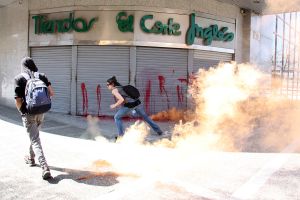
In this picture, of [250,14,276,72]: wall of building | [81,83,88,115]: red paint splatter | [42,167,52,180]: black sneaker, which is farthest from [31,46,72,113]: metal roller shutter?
[250,14,276,72]: wall of building

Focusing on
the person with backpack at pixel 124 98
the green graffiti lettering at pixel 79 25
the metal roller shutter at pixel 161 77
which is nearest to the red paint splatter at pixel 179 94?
the metal roller shutter at pixel 161 77

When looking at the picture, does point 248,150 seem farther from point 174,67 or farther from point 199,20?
point 199,20

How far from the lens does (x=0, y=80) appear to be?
52.3 feet

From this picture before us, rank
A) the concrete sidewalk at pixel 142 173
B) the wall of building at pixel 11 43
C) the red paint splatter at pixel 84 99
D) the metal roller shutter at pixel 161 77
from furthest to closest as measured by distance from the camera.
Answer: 1. the wall of building at pixel 11 43
2. the red paint splatter at pixel 84 99
3. the metal roller shutter at pixel 161 77
4. the concrete sidewalk at pixel 142 173

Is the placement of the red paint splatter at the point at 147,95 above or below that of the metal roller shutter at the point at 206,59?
below

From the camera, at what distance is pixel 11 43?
15.3 metres

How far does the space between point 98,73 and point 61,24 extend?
2314mm

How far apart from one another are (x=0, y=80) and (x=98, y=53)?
531 cm

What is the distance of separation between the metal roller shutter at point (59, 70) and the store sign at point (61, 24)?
0.68 m

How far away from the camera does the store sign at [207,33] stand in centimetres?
1377

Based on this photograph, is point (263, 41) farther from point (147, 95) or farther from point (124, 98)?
point (124, 98)

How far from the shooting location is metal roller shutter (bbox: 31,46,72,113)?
13742 millimetres

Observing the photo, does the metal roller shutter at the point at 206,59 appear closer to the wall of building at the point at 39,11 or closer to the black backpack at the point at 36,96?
the wall of building at the point at 39,11

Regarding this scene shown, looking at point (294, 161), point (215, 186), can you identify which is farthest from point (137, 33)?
point (215, 186)
